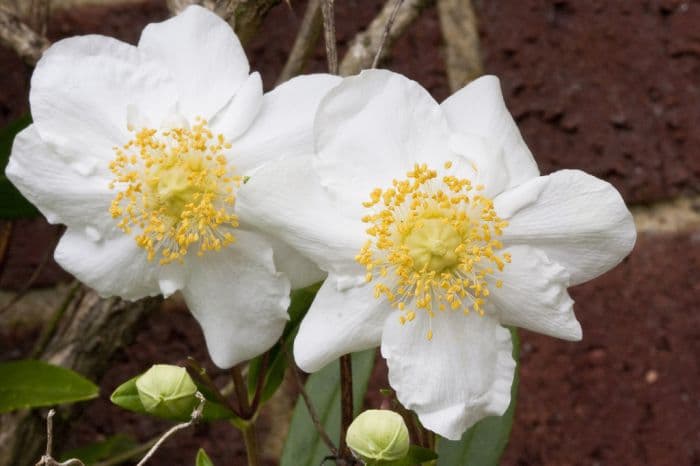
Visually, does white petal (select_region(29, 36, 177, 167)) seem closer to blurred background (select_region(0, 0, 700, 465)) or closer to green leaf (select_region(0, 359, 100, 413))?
green leaf (select_region(0, 359, 100, 413))

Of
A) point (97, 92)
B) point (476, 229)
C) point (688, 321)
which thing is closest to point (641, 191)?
point (688, 321)

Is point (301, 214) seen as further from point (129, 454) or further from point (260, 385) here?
point (129, 454)

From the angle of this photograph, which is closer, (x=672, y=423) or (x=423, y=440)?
(x=423, y=440)

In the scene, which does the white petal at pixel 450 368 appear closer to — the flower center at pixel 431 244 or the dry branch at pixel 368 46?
the flower center at pixel 431 244

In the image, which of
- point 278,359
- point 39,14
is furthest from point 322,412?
point 39,14

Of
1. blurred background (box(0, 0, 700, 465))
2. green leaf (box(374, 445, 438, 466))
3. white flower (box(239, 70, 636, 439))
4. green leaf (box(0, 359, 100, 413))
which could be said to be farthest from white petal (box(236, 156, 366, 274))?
Answer: blurred background (box(0, 0, 700, 465))

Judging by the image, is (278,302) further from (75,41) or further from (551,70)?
(551,70)
